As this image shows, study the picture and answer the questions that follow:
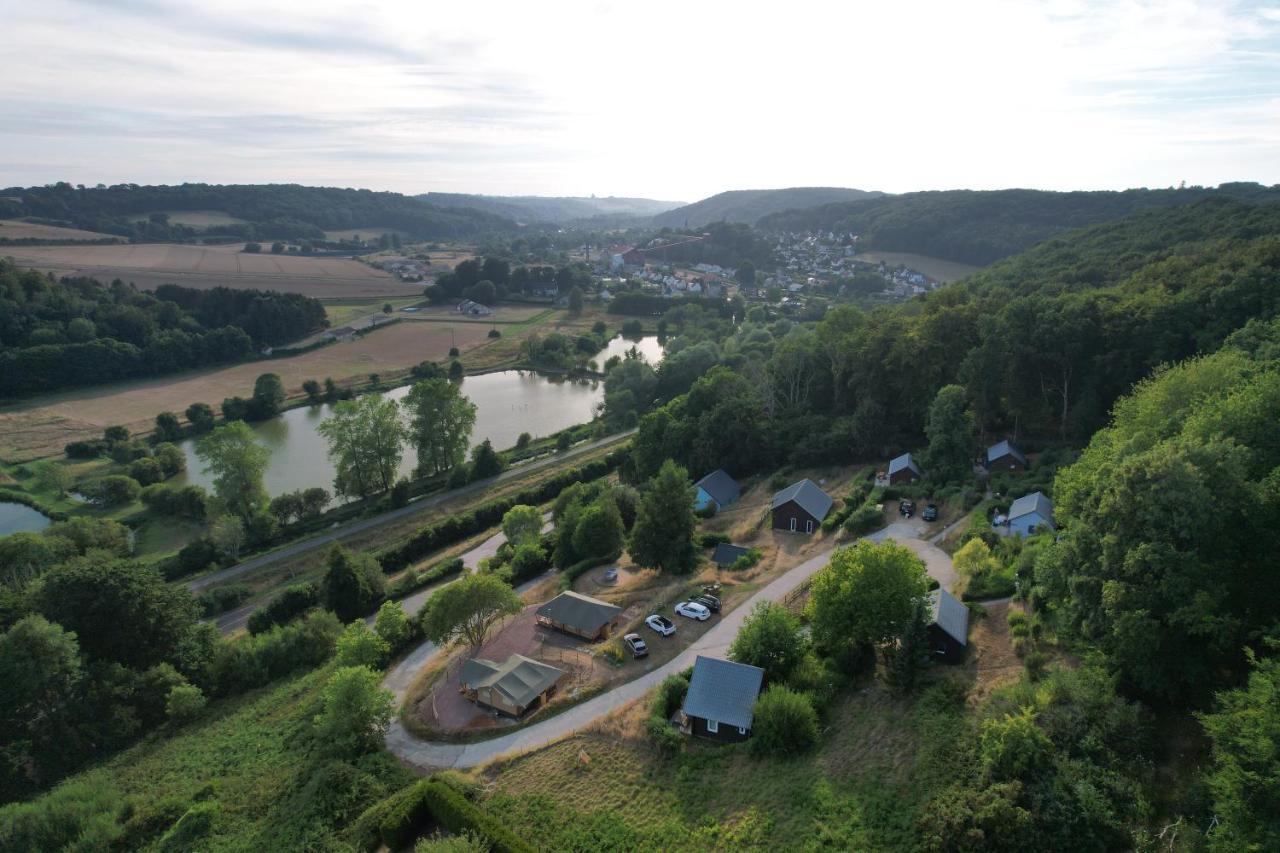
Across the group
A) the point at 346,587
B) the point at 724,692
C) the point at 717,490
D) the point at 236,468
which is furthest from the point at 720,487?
the point at 236,468

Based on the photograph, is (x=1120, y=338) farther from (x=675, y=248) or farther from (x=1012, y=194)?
(x=675, y=248)

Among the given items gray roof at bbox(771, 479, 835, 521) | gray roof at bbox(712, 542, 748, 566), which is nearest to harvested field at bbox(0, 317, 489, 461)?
gray roof at bbox(712, 542, 748, 566)

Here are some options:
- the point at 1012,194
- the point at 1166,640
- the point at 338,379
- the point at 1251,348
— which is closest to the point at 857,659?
the point at 1166,640

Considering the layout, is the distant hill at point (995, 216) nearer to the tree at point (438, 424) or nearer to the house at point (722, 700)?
the tree at point (438, 424)

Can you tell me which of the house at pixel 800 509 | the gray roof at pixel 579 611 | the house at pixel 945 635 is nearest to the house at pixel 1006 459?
the house at pixel 800 509

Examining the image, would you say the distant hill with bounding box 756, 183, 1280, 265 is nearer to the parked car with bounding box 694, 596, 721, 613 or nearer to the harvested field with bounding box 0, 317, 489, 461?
the harvested field with bounding box 0, 317, 489, 461
